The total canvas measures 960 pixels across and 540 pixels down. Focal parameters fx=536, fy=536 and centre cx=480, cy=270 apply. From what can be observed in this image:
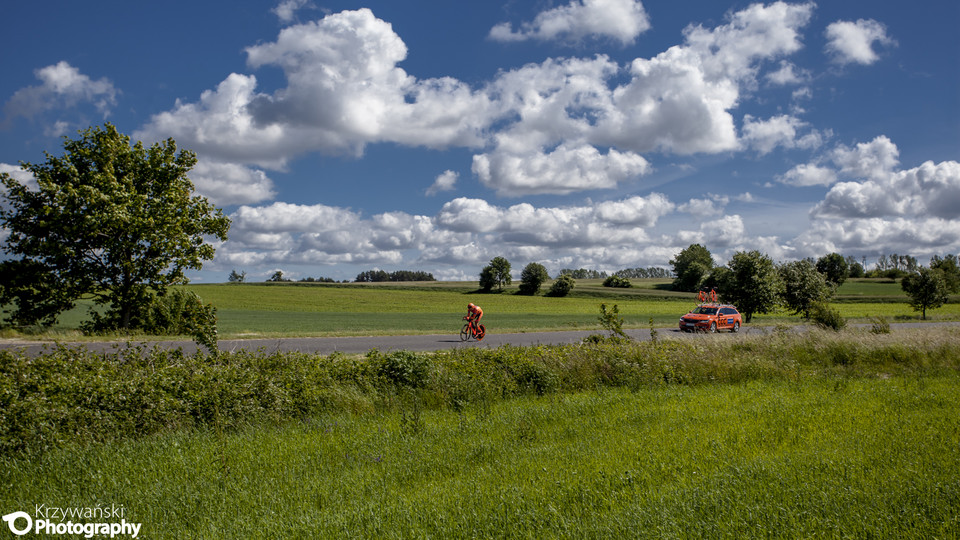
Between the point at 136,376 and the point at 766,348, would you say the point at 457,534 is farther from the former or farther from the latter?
the point at 766,348

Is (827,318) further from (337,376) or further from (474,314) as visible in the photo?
(337,376)

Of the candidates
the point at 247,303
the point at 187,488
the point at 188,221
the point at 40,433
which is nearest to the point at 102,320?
the point at 188,221

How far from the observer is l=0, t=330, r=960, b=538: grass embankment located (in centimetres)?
444

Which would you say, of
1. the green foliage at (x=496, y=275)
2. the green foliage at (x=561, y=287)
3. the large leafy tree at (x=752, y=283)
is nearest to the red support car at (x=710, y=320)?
the large leafy tree at (x=752, y=283)

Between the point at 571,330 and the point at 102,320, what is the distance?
983 inches

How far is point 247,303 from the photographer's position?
6600 centimetres

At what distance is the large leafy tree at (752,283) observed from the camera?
39.9 metres

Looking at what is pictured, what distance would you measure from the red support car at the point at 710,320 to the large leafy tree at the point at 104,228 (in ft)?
90.6

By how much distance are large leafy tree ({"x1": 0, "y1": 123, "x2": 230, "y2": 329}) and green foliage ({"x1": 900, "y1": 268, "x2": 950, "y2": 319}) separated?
61.9 m

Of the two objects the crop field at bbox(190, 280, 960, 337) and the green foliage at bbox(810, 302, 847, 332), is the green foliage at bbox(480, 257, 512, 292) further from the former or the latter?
the green foliage at bbox(810, 302, 847, 332)

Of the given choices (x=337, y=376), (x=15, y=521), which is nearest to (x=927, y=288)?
(x=337, y=376)

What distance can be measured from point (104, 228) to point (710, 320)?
1288 inches

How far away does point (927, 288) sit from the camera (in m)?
51.8

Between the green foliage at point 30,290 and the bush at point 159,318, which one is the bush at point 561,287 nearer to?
the bush at point 159,318
